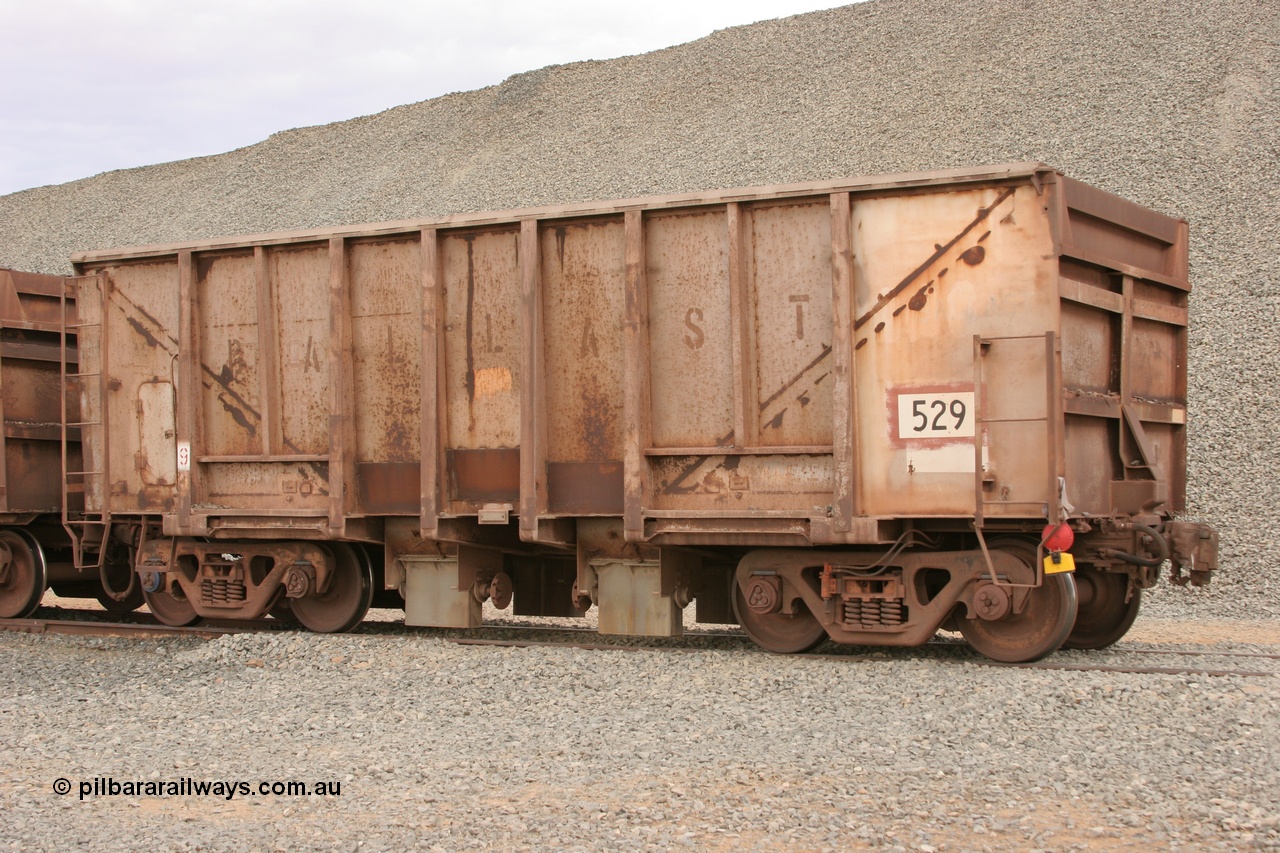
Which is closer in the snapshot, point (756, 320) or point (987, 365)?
point (987, 365)

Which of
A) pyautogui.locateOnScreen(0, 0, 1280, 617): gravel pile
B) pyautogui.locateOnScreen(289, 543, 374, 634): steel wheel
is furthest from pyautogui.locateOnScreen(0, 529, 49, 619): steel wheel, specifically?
pyautogui.locateOnScreen(0, 0, 1280, 617): gravel pile

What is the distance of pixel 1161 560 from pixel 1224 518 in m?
8.73

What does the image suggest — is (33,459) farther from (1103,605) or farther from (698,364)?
(1103,605)

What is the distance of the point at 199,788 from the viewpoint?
17.3ft

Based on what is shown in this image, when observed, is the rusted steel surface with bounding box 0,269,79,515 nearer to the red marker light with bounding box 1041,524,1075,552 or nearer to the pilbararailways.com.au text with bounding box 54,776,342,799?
the pilbararailways.com.au text with bounding box 54,776,342,799

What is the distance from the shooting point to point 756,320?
8281 mm

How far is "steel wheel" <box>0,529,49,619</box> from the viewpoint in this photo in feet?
37.3

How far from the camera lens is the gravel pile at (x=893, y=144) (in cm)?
2002

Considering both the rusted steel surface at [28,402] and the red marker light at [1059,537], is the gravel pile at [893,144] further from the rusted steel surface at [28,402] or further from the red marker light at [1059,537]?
the rusted steel surface at [28,402]

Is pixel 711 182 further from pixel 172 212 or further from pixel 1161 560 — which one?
pixel 1161 560

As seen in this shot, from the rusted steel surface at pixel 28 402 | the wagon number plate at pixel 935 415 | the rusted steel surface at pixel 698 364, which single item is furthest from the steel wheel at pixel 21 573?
the wagon number plate at pixel 935 415

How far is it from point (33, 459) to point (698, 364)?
23.4 feet

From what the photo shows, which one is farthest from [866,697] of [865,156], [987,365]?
[865,156]

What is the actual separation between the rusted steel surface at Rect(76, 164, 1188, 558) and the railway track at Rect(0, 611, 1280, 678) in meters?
0.98
